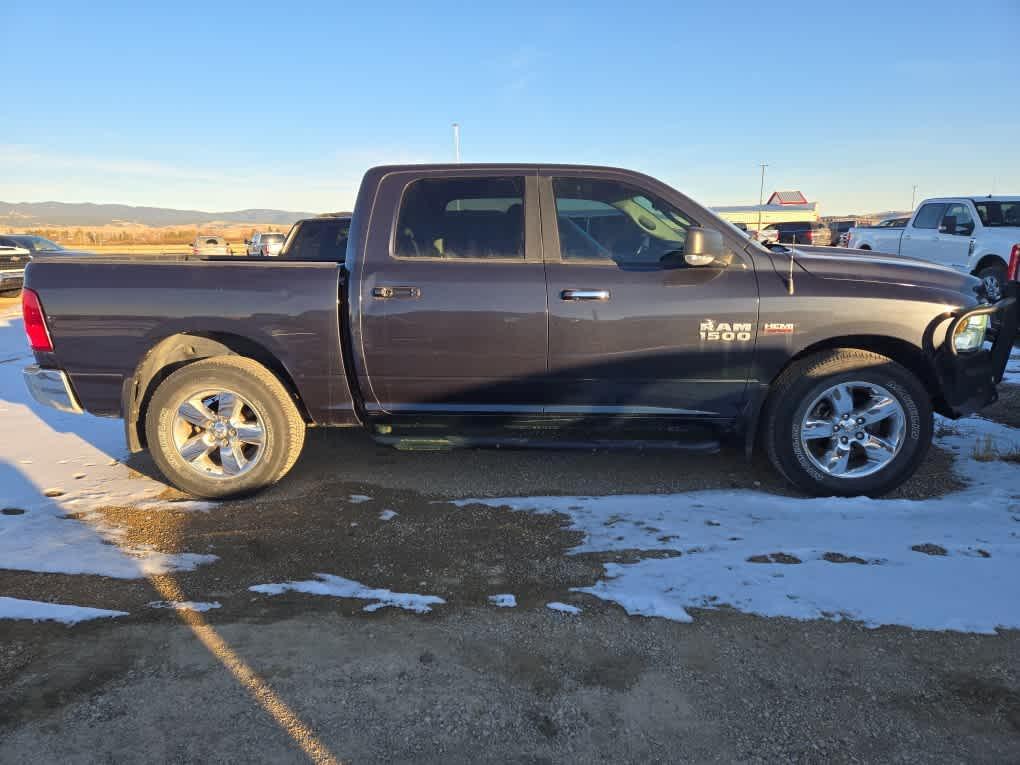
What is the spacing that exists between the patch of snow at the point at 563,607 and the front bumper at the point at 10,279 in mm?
18772

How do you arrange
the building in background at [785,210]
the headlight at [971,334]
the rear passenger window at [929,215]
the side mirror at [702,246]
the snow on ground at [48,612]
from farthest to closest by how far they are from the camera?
the building in background at [785,210] < the rear passenger window at [929,215] < the headlight at [971,334] < the side mirror at [702,246] < the snow on ground at [48,612]

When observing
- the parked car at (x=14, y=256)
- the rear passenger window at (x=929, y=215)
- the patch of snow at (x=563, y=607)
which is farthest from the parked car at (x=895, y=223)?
the parked car at (x=14, y=256)

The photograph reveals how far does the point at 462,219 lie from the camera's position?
3908mm

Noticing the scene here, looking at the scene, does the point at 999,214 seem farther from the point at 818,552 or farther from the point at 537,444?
the point at 537,444

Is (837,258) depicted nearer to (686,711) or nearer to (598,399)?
(598,399)

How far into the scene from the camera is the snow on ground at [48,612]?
2695 mm

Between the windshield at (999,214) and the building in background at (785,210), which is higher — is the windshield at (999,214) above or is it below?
below

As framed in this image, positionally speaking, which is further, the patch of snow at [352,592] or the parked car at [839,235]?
the parked car at [839,235]

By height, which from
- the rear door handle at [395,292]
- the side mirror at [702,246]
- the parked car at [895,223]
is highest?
the parked car at [895,223]

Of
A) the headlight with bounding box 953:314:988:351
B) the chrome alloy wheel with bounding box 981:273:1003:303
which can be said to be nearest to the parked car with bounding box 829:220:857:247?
the chrome alloy wheel with bounding box 981:273:1003:303

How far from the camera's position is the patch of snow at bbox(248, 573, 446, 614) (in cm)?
278

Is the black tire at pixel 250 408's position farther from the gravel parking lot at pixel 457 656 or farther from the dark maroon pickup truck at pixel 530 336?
the gravel parking lot at pixel 457 656

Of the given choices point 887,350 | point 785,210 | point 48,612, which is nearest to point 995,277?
point 887,350

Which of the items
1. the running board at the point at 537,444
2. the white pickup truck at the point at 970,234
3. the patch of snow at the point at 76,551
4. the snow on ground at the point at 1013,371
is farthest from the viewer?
the white pickup truck at the point at 970,234
